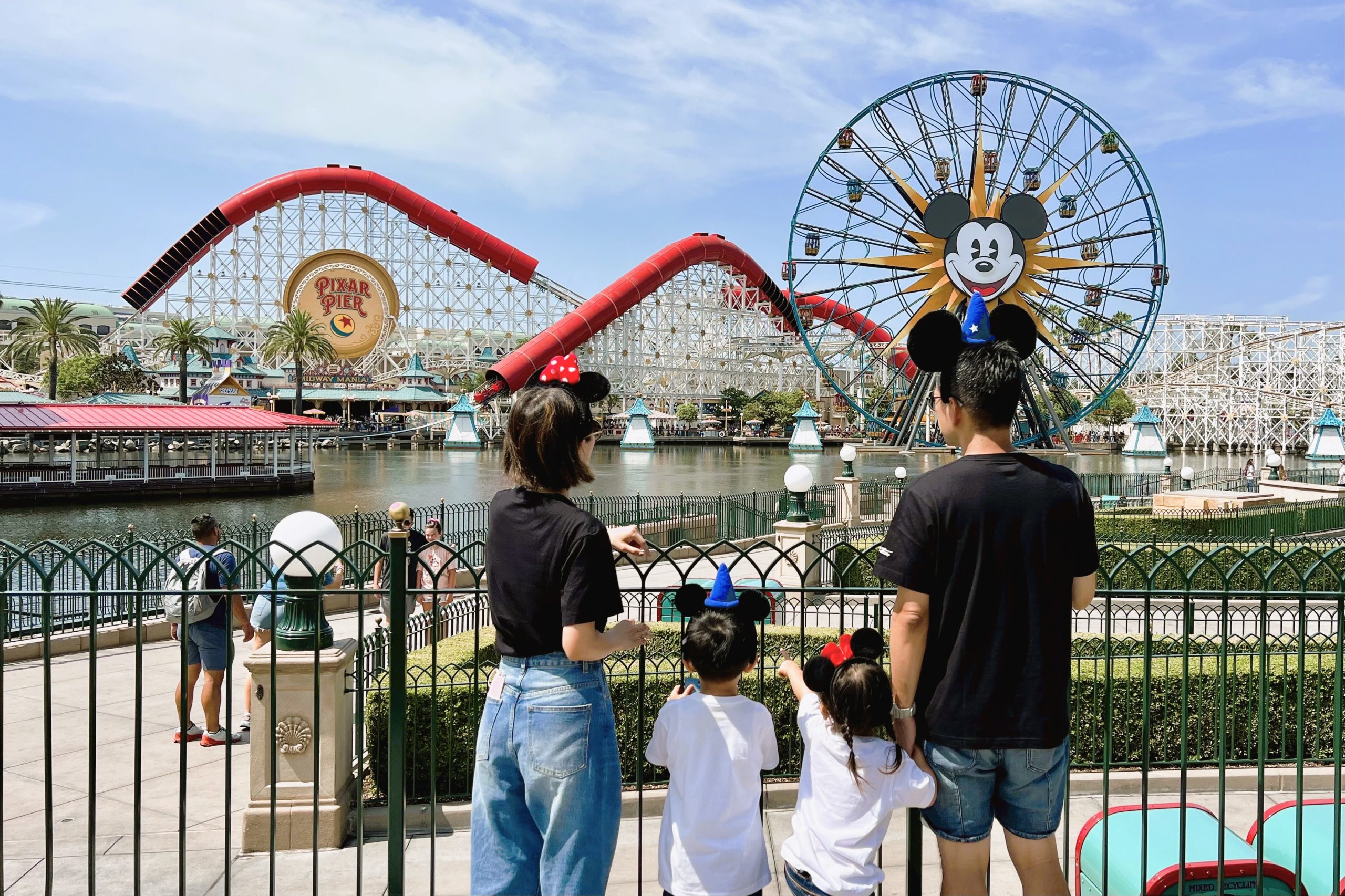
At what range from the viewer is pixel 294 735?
4562 mm

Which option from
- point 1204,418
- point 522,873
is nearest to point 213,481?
point 522,873

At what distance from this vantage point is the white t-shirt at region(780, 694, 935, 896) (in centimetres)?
255

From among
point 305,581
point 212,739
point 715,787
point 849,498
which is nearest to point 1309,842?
point 715,787

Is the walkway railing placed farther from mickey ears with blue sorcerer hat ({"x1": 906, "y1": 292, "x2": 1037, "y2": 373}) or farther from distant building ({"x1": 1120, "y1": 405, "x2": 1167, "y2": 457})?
distant building ({"x1": 1120, "y1": 405, "x2": 1167, "y2": 457})

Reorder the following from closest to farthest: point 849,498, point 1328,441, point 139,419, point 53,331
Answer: point 849,498 < point 139,419 < point 1328,441 < point 53,331

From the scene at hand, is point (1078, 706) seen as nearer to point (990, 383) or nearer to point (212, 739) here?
point (990, 383)

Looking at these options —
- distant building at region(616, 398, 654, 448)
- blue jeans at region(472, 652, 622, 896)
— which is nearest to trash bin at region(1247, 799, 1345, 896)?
blue jeans at region(472, 652, 622, 896)

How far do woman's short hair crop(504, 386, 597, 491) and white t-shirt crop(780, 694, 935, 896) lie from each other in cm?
94

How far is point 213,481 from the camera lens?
1267 inches

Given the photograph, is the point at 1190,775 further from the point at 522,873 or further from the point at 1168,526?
the point at 1168,526

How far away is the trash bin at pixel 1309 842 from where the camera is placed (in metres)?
3.39

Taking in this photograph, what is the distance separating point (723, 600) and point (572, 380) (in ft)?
2.49

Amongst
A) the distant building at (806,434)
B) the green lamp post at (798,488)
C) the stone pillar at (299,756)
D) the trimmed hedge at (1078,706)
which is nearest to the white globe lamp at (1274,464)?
the green lamp post at (798,488)

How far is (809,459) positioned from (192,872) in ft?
180
